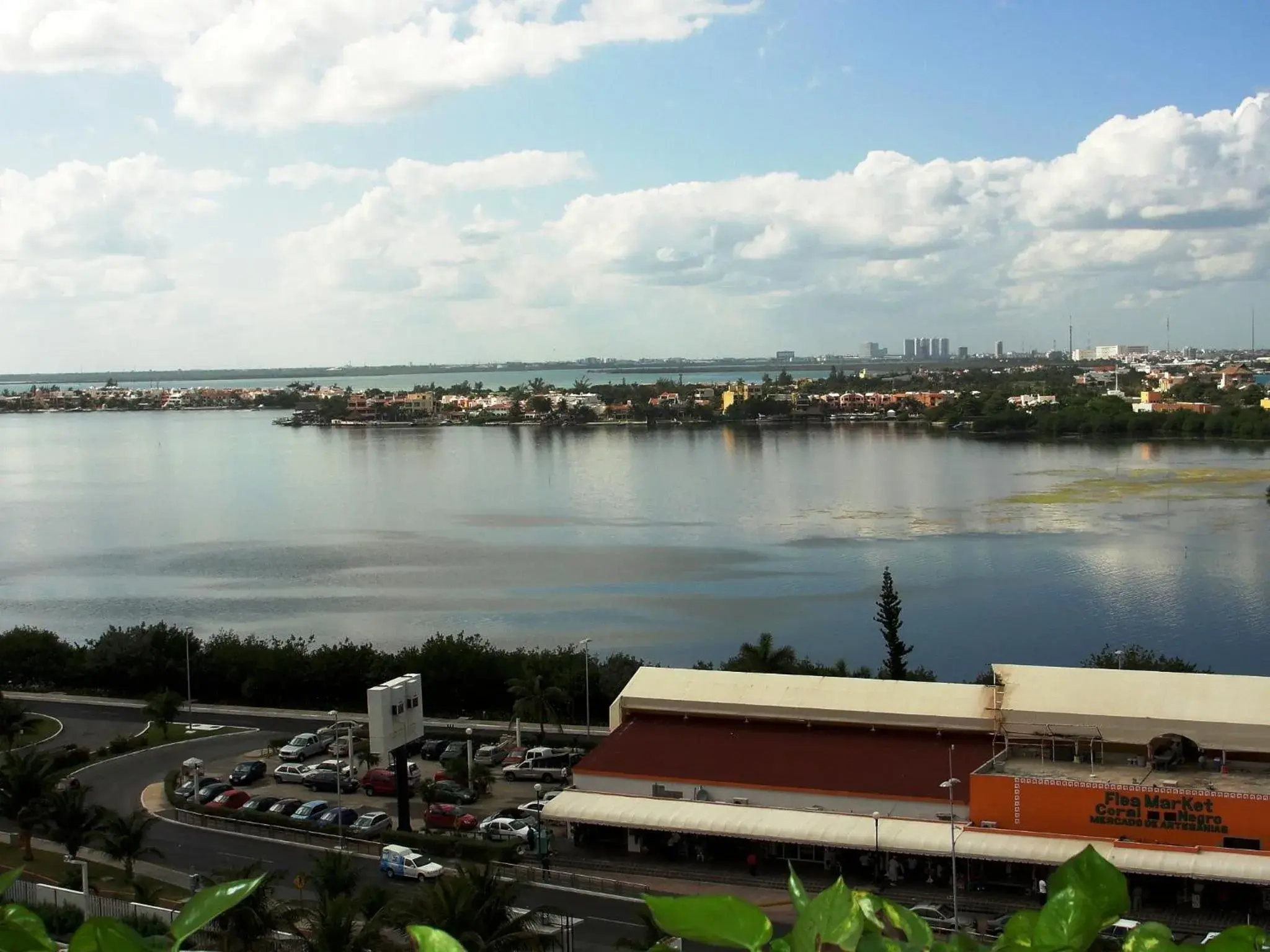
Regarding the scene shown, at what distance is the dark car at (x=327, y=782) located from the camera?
627 cm

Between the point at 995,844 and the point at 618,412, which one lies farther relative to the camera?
the point at 618,412

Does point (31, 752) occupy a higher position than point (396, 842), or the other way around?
point (31, 752)

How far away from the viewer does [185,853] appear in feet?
17.5

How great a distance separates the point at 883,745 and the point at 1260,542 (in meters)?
11.3

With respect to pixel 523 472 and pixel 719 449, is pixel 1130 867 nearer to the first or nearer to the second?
pixel 523 472

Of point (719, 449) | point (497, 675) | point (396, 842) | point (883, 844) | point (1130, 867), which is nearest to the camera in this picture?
point (1130, 867)

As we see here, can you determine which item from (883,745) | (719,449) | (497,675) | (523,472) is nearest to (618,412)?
(719,449)

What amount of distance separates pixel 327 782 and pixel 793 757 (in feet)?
7.86

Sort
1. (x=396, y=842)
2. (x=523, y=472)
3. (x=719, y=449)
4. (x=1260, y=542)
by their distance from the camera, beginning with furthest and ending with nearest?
(x=719, y=449) < (x=523, y=472) < (x=1260, y=542) < (x=396, y=842)

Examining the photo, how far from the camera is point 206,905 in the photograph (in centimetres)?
78

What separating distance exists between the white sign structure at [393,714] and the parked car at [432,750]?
133 centimetres

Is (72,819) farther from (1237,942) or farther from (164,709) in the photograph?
(1237,942)

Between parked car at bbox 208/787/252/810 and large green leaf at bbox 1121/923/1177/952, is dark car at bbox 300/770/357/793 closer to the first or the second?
parked car at bbox 208/787/252/810

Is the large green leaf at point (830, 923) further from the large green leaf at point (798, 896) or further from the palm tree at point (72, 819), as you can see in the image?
the palm tree at point (72, 819)
